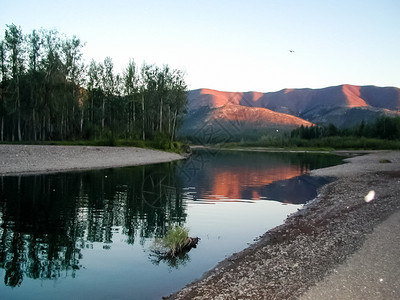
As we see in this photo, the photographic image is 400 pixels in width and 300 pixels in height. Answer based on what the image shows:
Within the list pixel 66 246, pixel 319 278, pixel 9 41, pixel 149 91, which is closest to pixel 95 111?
pixel 149 91

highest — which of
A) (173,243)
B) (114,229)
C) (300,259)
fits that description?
(300,259)

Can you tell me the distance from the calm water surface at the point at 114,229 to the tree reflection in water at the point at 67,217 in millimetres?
37

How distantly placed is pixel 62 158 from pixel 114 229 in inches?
1348

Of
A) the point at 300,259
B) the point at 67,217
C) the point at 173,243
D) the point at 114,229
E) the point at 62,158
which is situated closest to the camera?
the point at 300,259

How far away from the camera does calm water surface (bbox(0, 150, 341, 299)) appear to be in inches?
418

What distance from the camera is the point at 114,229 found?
16969 mm

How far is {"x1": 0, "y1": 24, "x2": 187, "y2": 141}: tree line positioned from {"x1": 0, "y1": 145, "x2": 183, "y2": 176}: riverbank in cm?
1290

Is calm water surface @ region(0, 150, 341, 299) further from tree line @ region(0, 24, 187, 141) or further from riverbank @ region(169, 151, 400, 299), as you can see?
tree line @ region(0, 24, 187, 141)

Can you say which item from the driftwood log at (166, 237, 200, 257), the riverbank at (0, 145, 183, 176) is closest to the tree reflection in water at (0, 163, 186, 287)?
the driftwood log at (166, 237, 200, 257)

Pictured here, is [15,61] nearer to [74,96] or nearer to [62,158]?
[74,96]

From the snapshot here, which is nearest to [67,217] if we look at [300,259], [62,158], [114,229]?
[114,229]

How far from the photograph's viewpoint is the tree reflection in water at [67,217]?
481 inches

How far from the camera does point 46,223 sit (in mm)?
17281

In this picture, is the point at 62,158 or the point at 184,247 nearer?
the point at 184,247
